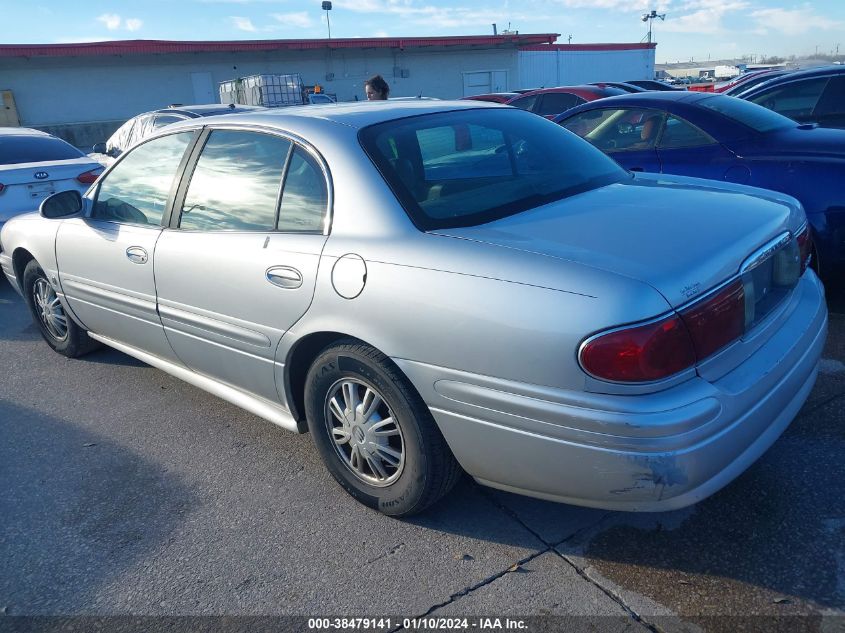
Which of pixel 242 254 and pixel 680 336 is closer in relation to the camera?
pixel 680 336

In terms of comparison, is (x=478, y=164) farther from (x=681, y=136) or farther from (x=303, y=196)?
(x=681, y=136)

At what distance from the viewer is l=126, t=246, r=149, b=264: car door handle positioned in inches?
142

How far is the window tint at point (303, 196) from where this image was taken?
290 centimetres

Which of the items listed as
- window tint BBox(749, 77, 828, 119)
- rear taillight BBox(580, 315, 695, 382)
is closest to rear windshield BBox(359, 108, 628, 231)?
rear taillight BBox(580, 315, 695, 382)

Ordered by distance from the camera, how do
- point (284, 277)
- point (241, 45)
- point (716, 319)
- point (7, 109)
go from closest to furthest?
point (716, 319)
point (284, 277)
point (7, 109)
point (241, 45)

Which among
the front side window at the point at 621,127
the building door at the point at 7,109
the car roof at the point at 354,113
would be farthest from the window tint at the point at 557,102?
the building door at the point at 7,109

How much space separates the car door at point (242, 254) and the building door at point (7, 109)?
23.6 meters

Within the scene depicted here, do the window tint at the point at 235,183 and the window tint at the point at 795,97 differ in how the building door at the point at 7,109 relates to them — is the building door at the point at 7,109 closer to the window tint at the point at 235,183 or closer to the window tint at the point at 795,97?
the window tint at the point at 795,97

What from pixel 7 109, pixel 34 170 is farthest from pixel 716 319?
pixel 7 109

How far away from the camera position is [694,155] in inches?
202

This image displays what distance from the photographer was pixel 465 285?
2.34 meters

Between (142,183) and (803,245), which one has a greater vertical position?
(142,183)

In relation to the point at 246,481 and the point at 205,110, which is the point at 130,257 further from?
the point at 205,110

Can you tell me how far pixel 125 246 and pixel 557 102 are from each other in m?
10.4
